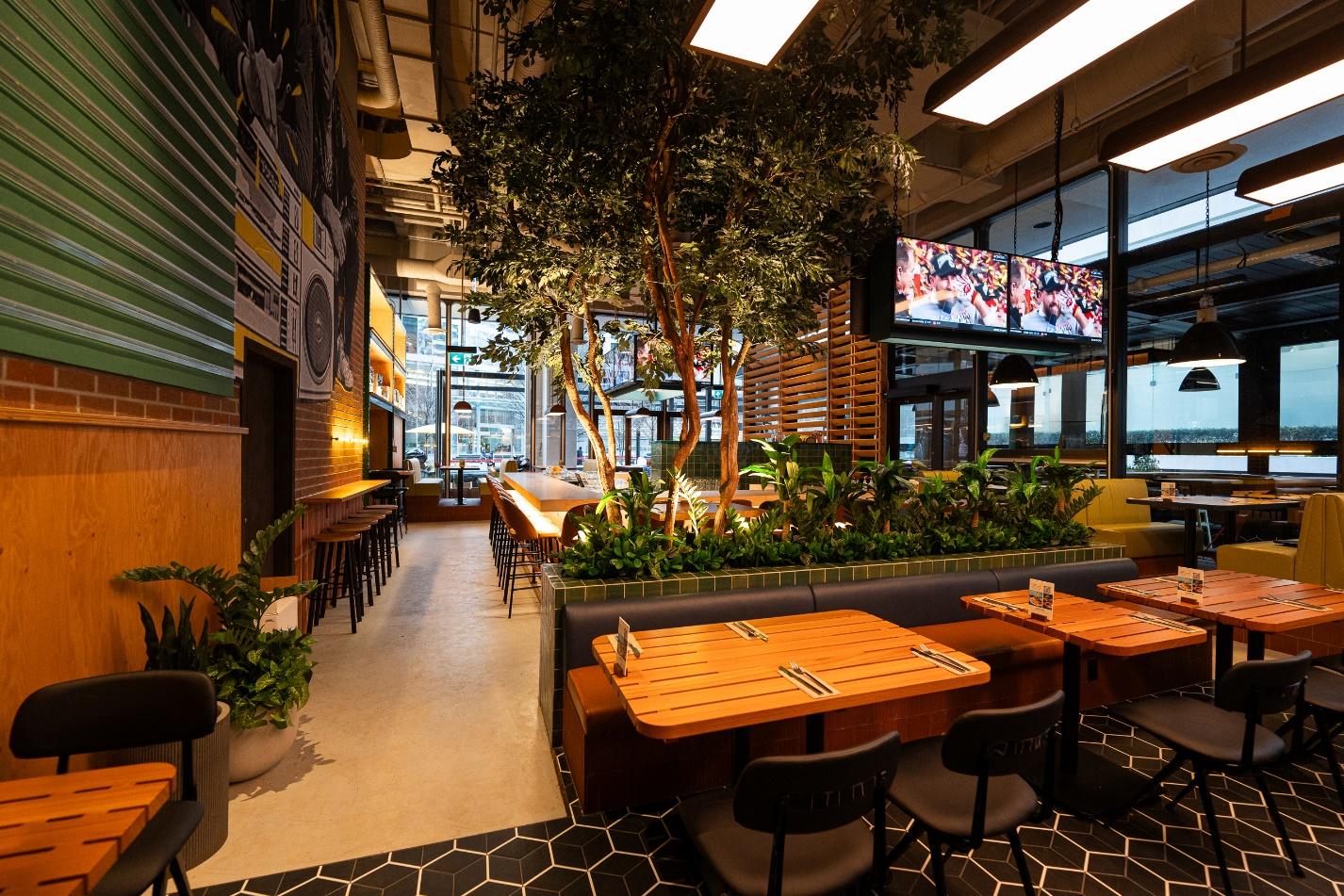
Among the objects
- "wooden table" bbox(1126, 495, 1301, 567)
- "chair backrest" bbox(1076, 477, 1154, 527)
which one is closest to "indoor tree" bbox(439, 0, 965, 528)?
"wooden table" bbox(1126, 495, 1301, 567)

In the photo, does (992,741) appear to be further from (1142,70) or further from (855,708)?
(1142,70)

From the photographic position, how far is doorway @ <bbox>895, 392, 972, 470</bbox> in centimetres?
812

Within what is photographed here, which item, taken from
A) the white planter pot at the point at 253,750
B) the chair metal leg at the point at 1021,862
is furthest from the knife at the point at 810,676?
the white planter pot at the point at 253,750

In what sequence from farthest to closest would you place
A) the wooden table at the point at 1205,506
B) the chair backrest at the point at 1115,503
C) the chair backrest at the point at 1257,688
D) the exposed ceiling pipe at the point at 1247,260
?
the chair backrest at the point at 1115,503, the exposed ceiling pipe at the point at 1247,260, the wooden table at the point at 1205,506, the chair backrest at the point at 1257,688

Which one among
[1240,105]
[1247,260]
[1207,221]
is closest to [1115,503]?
[1247,260]

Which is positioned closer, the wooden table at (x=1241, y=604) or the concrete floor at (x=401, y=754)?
the concrete floor at (x=401, y=754)

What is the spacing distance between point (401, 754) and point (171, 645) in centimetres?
110

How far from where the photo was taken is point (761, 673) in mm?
1936

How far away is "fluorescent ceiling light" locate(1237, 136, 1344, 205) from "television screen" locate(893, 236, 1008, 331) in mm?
1462

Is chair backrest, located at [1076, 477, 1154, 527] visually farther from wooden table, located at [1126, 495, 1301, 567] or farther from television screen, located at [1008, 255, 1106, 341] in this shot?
television screen, located at [1008, 255, 1106, 341]

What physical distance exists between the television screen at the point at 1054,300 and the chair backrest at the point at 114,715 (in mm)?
5277

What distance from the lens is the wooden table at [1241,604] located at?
2.59m

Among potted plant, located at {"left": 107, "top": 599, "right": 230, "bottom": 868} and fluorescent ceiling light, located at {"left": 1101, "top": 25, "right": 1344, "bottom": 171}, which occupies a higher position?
fluorescent ceiling light, located at {"left": 1101, "top": 25, "right": 1344, "bottom": 171}

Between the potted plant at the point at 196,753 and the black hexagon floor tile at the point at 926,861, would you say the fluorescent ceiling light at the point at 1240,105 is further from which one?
the potted plant at the point at 196,753
